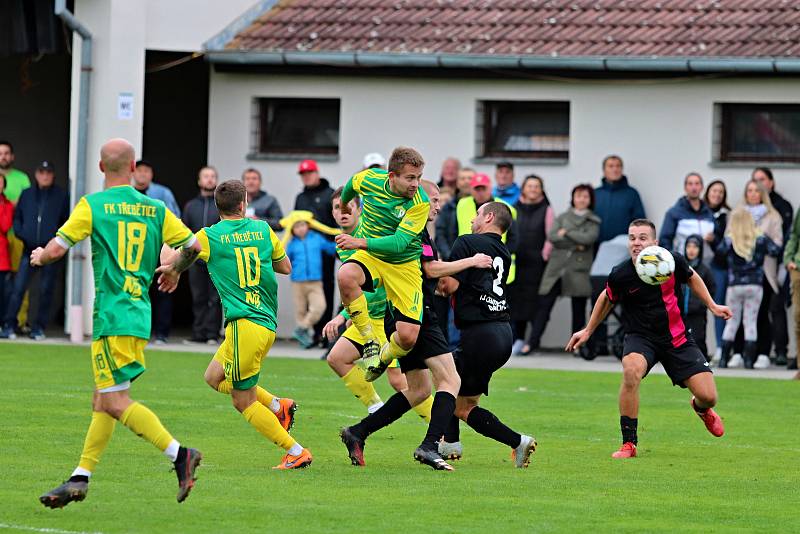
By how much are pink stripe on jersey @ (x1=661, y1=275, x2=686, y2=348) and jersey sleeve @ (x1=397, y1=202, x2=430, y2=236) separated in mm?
2136

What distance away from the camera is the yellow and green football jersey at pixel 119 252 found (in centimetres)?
859

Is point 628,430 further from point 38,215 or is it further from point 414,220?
point 38,215

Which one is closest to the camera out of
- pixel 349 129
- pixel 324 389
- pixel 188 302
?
pixel 324 389

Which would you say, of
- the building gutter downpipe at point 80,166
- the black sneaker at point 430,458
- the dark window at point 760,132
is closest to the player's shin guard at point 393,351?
the black sneaker at point 430,458

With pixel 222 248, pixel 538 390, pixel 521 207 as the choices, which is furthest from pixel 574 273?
pixel 222 248

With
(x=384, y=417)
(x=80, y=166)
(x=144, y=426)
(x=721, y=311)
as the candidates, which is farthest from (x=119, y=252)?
(x=80, y=166)

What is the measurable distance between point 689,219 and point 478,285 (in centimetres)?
979

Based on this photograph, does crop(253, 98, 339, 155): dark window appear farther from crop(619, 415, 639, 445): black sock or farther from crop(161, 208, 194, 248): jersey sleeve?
crop(161, 208, 194, 248): jersey sleeve

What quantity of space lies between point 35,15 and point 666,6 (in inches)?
328

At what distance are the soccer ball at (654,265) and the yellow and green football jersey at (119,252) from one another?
4.10 meters

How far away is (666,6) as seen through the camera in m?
21.9

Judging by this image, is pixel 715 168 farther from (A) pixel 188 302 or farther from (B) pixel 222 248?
(B) pixel 222 248

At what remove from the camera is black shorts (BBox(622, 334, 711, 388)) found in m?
11.8

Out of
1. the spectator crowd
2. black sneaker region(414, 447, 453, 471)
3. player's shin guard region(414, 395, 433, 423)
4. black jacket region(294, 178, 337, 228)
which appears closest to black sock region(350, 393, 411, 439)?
black sneaker region(414, 447, 453, 471)
